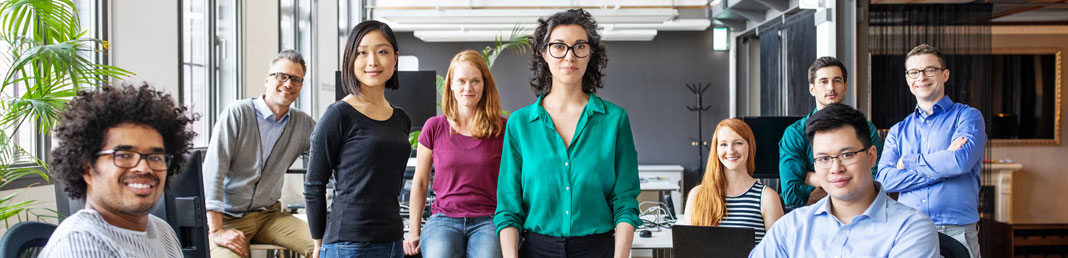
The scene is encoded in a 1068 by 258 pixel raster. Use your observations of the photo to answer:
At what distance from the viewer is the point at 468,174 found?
2627mm

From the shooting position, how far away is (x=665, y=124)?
10.4 metres

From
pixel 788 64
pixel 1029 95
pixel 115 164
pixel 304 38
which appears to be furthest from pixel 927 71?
pixel 1029 95

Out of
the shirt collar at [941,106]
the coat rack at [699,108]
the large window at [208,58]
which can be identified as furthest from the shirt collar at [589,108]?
the coat rack at [699,108]

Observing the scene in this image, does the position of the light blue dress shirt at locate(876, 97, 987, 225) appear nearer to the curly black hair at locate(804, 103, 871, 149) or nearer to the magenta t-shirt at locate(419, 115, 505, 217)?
the curly black hair at locate(804, 103, 871, 149)

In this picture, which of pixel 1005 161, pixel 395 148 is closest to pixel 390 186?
pixel 395 148

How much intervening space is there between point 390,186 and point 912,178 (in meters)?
2.28

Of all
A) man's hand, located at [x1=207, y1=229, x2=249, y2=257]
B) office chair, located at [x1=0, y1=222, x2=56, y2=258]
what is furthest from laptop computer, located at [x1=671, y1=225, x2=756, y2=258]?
office chair, located at [x1=0, y1=222, x2=56, y2=258]

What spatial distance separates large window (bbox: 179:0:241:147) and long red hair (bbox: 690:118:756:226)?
3.03 m

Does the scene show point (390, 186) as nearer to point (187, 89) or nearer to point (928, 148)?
point (928, 148)

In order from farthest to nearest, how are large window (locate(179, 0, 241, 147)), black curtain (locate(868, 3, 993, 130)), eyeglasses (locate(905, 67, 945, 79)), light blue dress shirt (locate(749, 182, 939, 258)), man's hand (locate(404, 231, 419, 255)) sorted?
black curtain (locate(868, 3, 993, 130))
large window (locate(179, 0, 241, 147))
eyeglasses (locate(905, 67, 945, 79))
man's hand (locate(404, 231, 419, 255))
light blue dress shirt (locate(749, 182, 939, 258))

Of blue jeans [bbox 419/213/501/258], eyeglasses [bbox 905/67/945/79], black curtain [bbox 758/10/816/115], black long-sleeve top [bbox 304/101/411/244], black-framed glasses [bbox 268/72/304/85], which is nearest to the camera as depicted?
black long-sleeve top [bbox 304/101/411/244]

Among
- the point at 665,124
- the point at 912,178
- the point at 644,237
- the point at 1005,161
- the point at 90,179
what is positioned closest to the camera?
the point at 90,179

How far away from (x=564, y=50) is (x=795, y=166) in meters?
1.75

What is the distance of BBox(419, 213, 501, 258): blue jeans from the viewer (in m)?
2.55
